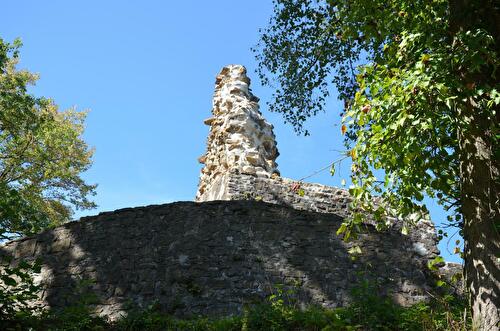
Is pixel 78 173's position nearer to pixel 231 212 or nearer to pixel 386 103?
pixel 231 212

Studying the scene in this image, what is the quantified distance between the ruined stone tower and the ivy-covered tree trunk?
19.9ft

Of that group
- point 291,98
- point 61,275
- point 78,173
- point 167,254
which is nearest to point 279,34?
point 291,98

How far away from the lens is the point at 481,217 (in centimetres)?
547

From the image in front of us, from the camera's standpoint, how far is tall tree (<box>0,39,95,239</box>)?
16125mm

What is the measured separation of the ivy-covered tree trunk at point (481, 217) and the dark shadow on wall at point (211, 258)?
2764mm

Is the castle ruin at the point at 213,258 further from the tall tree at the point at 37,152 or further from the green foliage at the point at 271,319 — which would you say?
the tall tree at the point at 37,152

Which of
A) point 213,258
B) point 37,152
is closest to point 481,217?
point 213,258

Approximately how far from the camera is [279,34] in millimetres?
12766

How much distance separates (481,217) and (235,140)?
25.4 feet

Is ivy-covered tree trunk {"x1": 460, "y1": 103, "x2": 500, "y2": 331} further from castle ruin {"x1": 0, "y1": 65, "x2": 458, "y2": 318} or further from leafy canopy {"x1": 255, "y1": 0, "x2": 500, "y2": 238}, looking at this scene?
castle ruin {"x1": 0, "y1": 65, "x2": 458, "y2": 318}

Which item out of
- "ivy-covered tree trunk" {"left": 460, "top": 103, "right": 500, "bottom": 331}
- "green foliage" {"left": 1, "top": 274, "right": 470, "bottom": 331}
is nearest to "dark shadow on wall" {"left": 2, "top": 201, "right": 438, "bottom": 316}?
"green foliage" {"left": 1, "top": 274, "right": 470, "bottom": 331}

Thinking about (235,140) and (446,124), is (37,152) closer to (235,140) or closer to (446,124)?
(235,140)

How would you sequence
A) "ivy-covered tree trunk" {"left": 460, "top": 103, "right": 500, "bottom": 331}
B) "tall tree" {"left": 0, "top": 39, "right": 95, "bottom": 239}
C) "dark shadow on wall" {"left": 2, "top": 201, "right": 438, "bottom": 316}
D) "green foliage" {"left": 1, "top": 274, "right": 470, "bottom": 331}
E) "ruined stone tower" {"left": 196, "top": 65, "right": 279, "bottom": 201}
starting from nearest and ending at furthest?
1. "ivy-covered tree trunk" {"left": 460, "top": 103, "right": 500, "bottom": 331}
2. "green foliage" {"left": 1, "top": 274, "right": 470, "bottom": 331}
3. "dark shadow on wall" {"left": 2, "top": 201, "right": 438, "bottom": 316}
4. "ruined stone tower" {"left": 196, "top": 65, "right": 279, "bottom": 201}
5. "tall tree" {"left": 0, "top": 39, "right": 95, "bottom": 239}

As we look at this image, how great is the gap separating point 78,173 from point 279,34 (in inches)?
419
